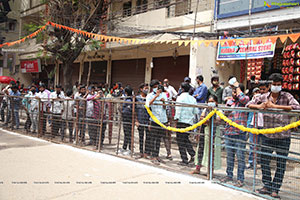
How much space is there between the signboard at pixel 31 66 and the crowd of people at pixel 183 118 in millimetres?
14691

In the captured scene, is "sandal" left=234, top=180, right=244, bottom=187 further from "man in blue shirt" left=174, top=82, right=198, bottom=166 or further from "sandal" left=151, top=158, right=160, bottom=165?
"sandal" left=151, top=158, right=160, bottom=165

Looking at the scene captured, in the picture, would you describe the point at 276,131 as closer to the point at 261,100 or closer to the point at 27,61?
the point at 261,100

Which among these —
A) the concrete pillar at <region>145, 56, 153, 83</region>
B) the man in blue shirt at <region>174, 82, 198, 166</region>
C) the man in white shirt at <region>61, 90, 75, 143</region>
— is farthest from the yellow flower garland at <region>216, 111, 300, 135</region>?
the concrete pillar at <region>145, 56, 153, 83</region>

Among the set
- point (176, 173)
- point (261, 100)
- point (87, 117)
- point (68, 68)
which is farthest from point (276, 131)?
point (68, 68)

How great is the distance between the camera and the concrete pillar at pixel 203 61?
11.4 meters

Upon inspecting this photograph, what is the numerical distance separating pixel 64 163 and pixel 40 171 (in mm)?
706

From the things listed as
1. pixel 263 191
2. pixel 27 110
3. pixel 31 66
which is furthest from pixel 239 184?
pixel 31 66

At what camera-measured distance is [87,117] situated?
7504 millimetres

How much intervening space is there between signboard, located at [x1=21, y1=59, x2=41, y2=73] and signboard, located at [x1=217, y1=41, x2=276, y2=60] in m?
18.2

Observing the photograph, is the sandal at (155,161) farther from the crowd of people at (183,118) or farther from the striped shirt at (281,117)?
the striped shirt at (281,117)

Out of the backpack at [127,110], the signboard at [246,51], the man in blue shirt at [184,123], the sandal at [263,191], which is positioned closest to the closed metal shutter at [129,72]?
the signboard at [246,51]

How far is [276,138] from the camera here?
164 inches

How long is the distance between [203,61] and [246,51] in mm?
1998

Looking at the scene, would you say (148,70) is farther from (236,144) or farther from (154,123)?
(236,144)
